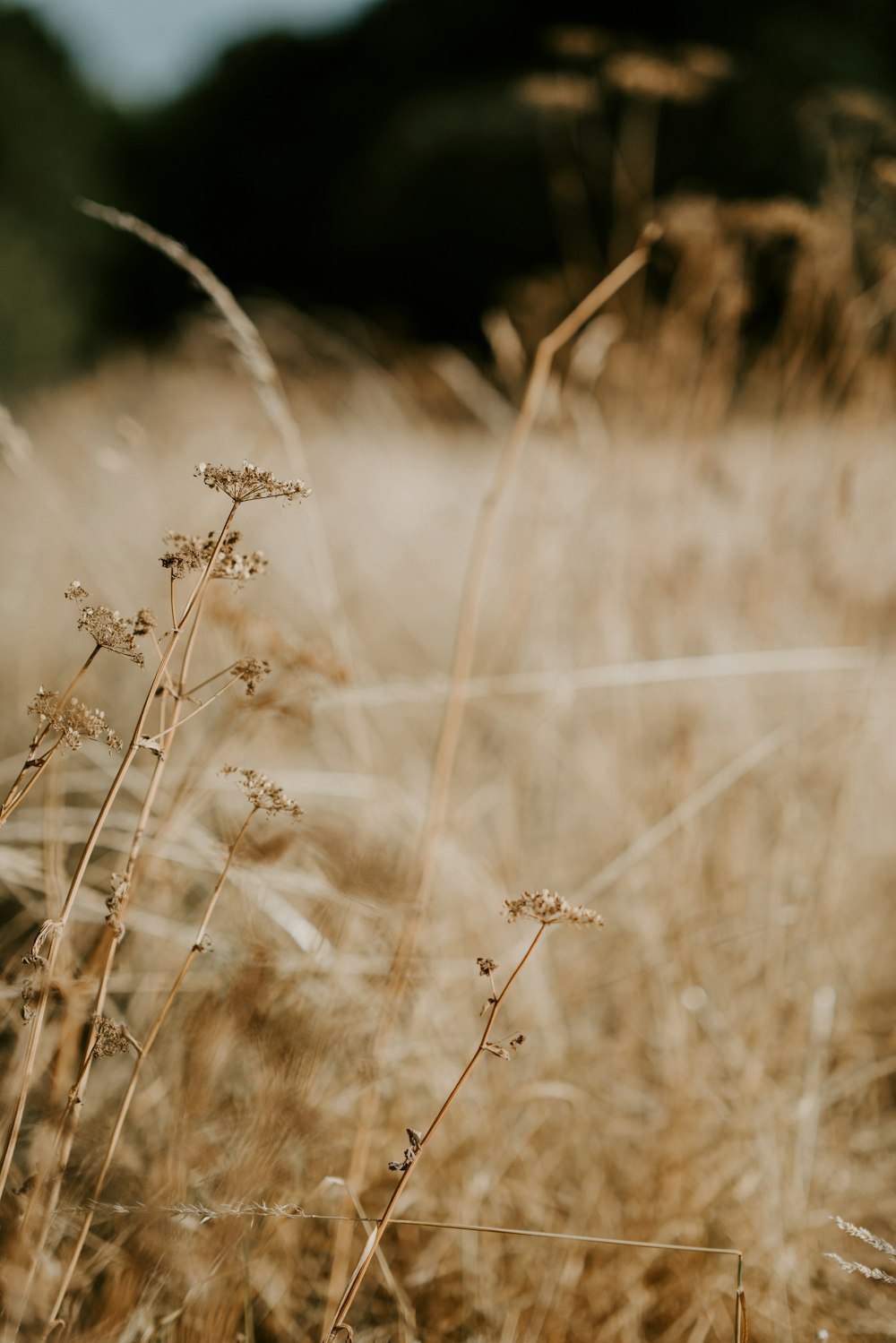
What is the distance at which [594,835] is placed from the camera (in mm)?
1163

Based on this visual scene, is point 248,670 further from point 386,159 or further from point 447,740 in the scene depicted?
point 386,159

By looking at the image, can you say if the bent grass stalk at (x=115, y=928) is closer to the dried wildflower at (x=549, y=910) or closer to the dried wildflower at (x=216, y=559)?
the dried wildflower at (x=216, y=559)

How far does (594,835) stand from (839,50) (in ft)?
24.6

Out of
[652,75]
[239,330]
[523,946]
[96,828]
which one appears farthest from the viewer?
[652,75]

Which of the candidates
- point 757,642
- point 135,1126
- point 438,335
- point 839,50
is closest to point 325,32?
point 438,335

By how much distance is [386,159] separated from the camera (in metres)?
8.39

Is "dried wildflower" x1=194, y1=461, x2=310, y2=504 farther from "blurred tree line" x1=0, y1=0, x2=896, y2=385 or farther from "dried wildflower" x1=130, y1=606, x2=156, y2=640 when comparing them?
"blurred tree line" x1=0, y1=0, x2=896, y2=385

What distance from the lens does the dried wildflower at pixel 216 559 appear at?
36 cm

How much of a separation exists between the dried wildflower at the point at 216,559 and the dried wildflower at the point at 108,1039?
191mm

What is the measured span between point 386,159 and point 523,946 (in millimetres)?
9138

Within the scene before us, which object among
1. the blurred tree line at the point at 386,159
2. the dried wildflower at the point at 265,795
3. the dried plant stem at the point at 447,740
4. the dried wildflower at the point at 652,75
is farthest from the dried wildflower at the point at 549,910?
the blurred tree line at the point at 386,159

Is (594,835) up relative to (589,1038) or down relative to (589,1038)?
up

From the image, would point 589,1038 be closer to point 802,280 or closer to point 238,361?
point 238,361

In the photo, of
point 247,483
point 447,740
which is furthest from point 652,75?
point 247,483
